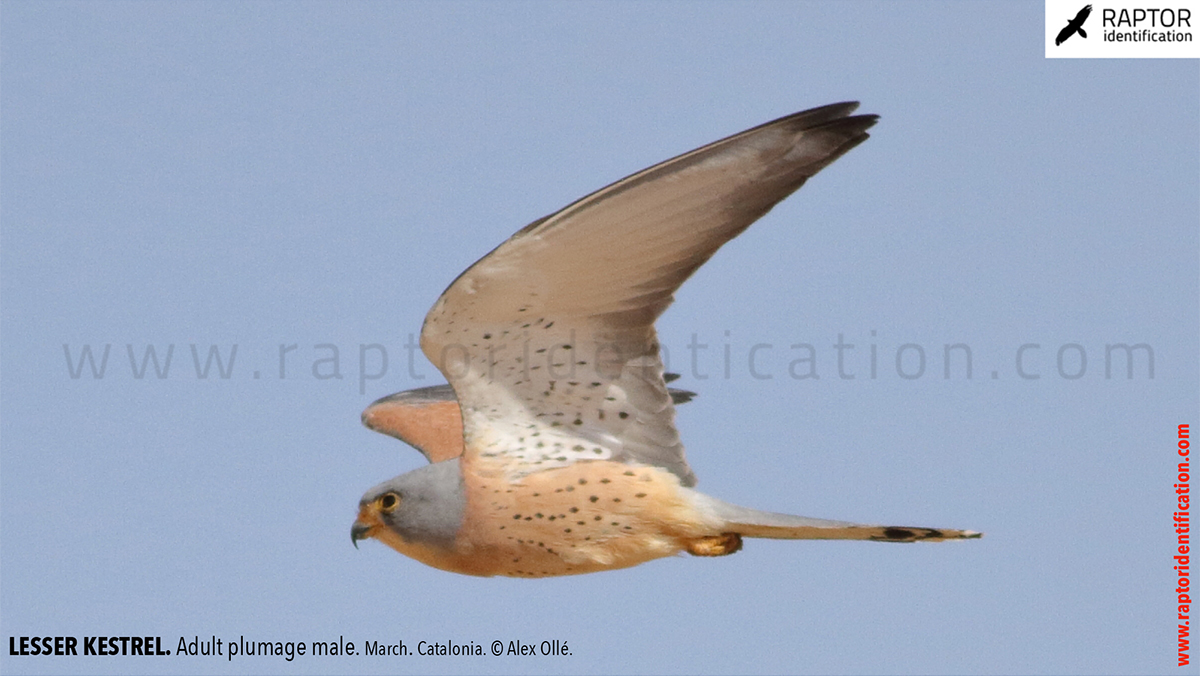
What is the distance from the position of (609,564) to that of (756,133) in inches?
99.9

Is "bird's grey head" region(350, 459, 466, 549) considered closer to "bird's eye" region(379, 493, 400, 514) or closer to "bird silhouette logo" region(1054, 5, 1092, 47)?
"bird's eye" region(379, 493, 400, 514)

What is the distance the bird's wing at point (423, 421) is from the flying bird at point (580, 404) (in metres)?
1.69

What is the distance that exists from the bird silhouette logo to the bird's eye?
670 cm

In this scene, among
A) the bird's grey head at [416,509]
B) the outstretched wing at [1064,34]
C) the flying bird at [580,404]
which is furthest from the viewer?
the outstretched wing at [1064,34]

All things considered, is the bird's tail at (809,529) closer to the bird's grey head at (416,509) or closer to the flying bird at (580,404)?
the flying bird at (580,404)

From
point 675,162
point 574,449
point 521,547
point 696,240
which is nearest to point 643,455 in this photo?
point 574,449

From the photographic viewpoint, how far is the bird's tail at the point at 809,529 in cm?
701

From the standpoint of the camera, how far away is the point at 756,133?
21.6 feet

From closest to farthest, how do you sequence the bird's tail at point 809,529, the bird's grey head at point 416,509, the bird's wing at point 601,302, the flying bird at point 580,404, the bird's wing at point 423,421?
1. the bird's wing at point 601,302
2. the flying bird at point 580,404
3. the bird's tail at point 809,529
4. the bird's grey head at point 416,509
5. the bird's wing at point 423,421

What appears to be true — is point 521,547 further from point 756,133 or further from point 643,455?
point 756,133

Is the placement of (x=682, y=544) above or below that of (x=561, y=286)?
below

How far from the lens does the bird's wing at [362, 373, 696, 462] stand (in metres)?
9.40

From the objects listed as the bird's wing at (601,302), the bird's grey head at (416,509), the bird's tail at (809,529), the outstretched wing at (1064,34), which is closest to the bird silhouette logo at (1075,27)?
the outstretched wing at (1064,34)

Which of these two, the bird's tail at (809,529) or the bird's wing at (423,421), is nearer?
the bird's tail at (809,529)
